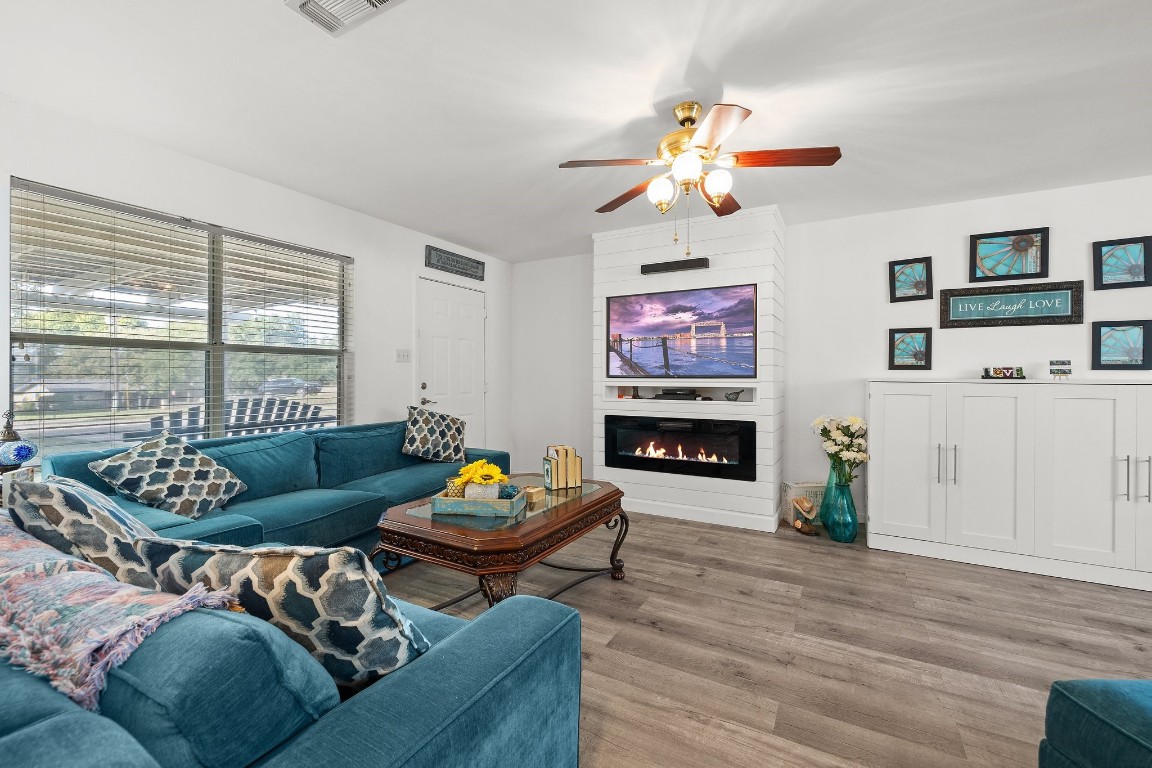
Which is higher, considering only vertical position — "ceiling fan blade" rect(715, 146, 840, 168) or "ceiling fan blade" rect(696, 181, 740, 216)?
"ceiling fan blade" rect(715, 146, 840, 168)

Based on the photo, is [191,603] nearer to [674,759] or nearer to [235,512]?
[674,759]

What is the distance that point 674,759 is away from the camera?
155 cm

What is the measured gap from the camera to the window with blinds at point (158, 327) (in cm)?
247

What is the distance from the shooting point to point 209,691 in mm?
657

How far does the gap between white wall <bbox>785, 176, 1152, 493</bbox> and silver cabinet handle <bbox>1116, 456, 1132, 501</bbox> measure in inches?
28.9

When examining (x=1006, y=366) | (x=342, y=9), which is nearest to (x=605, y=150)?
(x=342, y=9)

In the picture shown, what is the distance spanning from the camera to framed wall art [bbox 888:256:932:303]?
3.77 metres

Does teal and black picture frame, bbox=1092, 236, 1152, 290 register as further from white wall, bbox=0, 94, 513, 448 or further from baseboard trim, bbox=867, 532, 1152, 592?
Answer: white wall, bbox=0, 94, 513, 448

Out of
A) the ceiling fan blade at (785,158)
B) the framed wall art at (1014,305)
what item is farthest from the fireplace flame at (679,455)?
the ceiling fan blade at (785,158)

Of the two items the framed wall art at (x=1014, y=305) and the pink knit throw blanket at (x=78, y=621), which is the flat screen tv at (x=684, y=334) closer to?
the framed wall art at (x=1014, y=305)

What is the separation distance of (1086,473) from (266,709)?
13.5ft

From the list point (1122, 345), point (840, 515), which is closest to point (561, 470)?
point (840, 515)

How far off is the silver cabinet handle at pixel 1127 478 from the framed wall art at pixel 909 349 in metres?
1.18

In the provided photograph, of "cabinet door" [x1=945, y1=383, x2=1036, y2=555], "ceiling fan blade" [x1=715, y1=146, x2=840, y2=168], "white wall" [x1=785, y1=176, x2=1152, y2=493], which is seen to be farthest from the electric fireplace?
"ceiling fan blade" [x1=715, y1=146, x2=840, y2=168]
